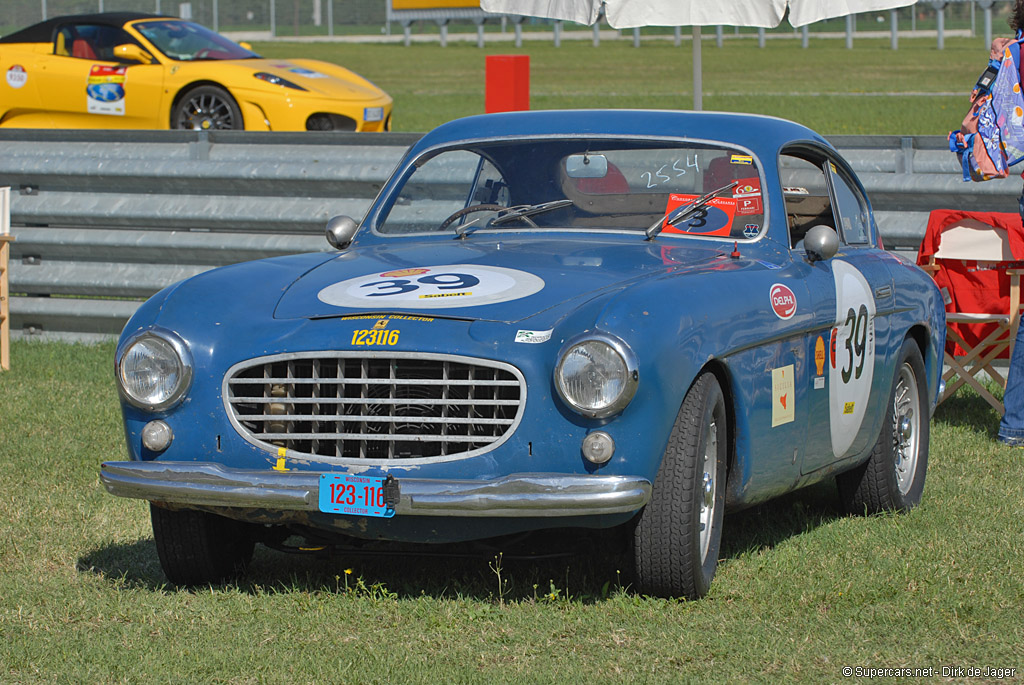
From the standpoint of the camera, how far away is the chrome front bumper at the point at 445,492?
4.09 m

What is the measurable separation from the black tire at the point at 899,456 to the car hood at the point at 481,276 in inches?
43.7

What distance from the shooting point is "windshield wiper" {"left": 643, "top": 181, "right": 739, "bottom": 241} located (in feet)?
17.3

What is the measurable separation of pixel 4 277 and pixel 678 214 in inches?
196

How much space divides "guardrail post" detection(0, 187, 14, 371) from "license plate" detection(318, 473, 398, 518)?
5030 mm

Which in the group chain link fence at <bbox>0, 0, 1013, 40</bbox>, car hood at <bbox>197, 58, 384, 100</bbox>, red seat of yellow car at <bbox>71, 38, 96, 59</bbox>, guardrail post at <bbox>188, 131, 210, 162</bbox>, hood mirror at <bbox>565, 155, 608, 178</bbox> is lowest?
hood mirror at <bbox>565, 155, 608, 178</bbox>

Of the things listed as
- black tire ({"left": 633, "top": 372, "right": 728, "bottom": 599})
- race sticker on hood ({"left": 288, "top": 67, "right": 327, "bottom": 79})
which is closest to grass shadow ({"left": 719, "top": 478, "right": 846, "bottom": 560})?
black tire ({"left": 633, "top": 372, "right": 728, "bottom": 599})

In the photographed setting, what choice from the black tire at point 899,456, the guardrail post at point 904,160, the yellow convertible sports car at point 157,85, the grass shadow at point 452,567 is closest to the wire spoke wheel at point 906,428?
the black tire at point 899,456

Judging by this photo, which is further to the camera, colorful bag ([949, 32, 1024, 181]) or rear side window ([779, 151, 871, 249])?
colorful bag ([949, 32, 1024, 181])

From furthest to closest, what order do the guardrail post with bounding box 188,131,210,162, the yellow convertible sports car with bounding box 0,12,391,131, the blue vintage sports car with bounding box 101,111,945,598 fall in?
the yellow convertible sports car with bounding box 0,12,391,131 < the guardrail post with bounding box 188,131,210,162 < the blue vintage sports car with bounding box 101,111,945,598

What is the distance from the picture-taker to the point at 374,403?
170 inches

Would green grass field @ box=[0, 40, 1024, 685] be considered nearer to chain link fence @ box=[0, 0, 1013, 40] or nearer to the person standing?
the person standing

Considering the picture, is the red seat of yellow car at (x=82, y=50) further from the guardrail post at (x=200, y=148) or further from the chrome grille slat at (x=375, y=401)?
the chrome grille slat at (x=375, y=401)

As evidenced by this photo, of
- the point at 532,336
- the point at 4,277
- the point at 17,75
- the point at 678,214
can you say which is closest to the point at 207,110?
the point at 17,75

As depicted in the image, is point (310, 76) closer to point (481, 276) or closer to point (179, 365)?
point (481, 276)
